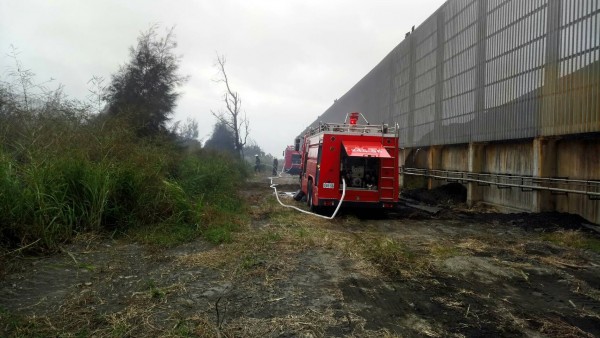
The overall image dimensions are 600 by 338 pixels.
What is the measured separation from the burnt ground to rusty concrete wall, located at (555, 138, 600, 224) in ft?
4.92

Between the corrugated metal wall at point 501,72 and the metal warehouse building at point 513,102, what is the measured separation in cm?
3

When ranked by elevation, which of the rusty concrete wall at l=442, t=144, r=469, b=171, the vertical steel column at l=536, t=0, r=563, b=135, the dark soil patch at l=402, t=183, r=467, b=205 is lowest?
the dark soil patch at l=402, t=183, r=467, b=205

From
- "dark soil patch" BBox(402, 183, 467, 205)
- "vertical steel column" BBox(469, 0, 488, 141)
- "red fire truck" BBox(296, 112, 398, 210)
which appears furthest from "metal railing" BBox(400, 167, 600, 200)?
"red fire truck" BBox(296, 112, 398, 210)

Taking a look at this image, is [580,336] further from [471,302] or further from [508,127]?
[508,127]

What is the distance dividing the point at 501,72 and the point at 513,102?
53.6 inches

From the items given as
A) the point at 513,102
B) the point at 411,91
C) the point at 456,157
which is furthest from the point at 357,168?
the point at 411,91

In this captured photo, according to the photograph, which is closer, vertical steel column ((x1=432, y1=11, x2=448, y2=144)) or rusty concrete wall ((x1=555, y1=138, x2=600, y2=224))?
rusty concrete wall ((x1=555, y1=138, x2=600, y2=224))

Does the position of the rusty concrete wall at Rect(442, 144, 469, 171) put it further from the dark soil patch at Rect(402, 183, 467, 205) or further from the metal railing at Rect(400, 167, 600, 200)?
the dark soil patch at Rect(402, 183, 467, 205)

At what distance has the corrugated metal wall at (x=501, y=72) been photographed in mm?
9695

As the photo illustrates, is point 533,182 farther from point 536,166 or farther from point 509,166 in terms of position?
point 509,166

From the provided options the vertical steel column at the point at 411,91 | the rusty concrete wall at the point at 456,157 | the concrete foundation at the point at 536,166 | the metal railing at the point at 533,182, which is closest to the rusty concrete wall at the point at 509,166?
the concrete foundation at the point at 536,166

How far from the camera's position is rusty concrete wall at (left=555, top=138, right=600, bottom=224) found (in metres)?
9.52

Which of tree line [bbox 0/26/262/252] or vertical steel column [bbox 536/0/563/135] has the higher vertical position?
vertical steel column [bbox 536/0/563/135]

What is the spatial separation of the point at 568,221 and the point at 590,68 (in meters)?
3.75
